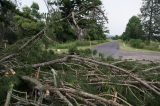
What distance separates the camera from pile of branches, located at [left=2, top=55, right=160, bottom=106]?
9.59ft

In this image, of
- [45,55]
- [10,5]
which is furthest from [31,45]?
[10,5]

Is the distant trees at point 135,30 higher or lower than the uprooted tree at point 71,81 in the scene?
lower

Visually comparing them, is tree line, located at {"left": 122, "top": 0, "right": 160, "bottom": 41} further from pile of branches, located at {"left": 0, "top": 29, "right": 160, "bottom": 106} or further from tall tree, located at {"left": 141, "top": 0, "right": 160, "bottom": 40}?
pile of branches, located at {"left": 0, "top": 29, "right": 160, "bottom": 106}

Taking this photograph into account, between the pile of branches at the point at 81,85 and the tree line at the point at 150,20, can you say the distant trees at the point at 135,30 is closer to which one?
the tree line at the point at 150,20

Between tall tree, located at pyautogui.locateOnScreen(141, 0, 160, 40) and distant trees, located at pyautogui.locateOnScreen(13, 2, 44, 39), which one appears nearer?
distant trees, located at pyautogui.locateOnScreen(13, 2, 44, 39)

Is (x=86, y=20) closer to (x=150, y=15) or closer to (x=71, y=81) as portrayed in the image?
(x=71, y=81)

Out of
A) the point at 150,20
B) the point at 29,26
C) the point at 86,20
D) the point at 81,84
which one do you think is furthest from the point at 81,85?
the point at 150,20

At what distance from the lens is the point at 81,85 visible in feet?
10.5

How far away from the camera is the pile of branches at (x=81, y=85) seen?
9.59 feet

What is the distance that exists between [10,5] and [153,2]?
5037 centimetres

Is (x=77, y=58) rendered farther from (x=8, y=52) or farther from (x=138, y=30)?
(x=138, y=30)

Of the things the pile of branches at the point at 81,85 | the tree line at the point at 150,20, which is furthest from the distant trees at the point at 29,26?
the tree line at the point at 150,20

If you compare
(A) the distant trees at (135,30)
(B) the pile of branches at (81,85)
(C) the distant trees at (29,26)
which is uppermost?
(C) the distant trees at (29,26)

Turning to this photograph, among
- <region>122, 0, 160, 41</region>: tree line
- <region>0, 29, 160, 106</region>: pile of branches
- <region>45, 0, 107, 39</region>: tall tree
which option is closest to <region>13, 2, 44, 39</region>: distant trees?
<region>45, 0, 107, 39</region>: tall tree
